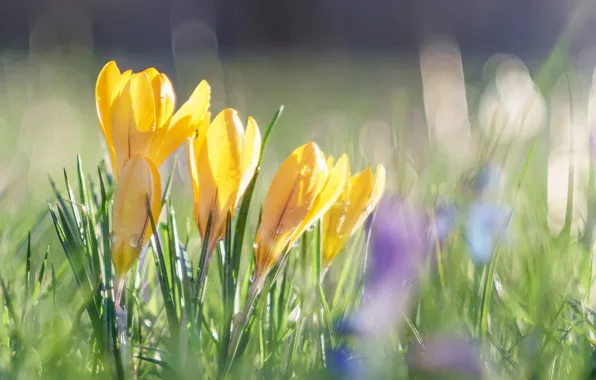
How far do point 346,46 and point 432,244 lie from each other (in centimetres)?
536

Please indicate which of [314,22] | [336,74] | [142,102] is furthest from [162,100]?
[314,22]

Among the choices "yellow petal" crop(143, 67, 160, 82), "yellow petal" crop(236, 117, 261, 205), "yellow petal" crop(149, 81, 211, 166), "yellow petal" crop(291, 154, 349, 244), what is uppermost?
"yellow petal" crop(143, 67, 160, 82)

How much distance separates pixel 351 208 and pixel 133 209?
173 millimetres

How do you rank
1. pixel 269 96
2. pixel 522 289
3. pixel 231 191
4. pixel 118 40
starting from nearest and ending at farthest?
pixel 231 191
pixel 522 289
pixel 269 96
pixel 118 40

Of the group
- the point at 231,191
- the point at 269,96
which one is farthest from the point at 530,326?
the point at 269,96

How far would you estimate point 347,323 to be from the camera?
0.62 metres

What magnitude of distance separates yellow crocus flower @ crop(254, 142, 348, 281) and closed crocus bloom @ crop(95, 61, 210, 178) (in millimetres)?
81

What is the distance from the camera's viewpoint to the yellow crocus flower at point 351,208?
60 cm

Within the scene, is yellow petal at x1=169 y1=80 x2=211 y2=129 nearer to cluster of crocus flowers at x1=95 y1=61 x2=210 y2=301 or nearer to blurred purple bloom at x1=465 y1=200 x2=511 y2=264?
cluster of crocus flowers at x1=95 y1=61 x2=210 y2=301

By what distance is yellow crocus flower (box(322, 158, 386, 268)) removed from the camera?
1.97 ft

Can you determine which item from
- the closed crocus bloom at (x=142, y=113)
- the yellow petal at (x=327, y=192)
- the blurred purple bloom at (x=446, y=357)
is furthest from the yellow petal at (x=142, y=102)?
the blurred purple bloom at (x=446, y=357)

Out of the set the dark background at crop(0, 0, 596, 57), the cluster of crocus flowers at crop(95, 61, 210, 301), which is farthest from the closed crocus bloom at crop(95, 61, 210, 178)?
the dark background at crop(0, 0, 596, 57)

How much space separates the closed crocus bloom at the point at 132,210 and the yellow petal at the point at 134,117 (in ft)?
0.09

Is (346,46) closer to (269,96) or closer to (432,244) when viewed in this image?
(269,96)
